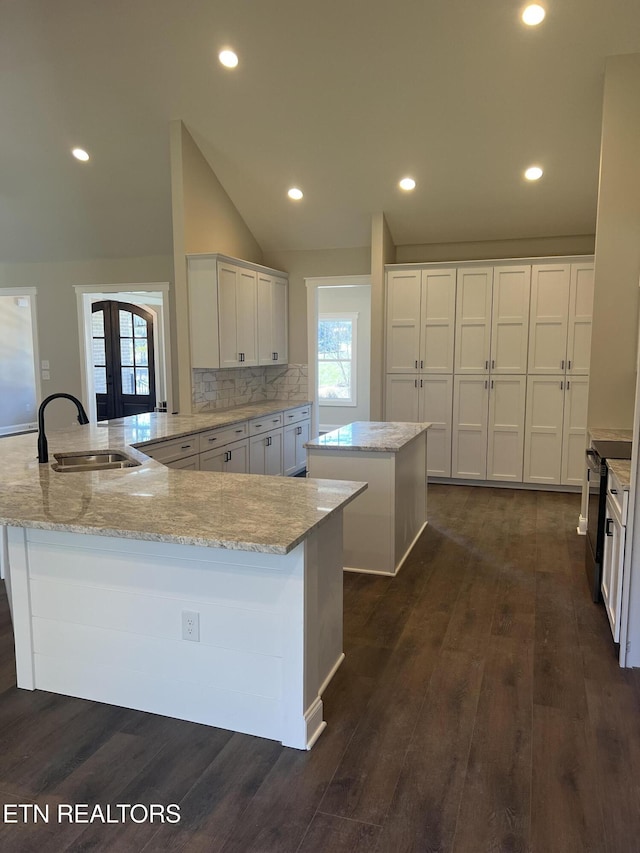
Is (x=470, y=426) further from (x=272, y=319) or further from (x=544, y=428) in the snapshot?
(x=272, y=319)

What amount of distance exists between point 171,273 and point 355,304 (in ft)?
11.1

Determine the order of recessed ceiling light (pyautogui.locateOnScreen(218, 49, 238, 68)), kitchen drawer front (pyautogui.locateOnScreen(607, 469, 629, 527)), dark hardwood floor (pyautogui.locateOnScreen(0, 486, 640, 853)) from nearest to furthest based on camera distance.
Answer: dark hardwood floor (pyautogui.locateOnScreen(0, 486, 640, 853)) < kitchen drawer front (pyautogui.locateOnScreen(607, 469, 629, 527)) < recessed ceiling light (pyautogui.locateOnScreen(218, 49, 238, 68))

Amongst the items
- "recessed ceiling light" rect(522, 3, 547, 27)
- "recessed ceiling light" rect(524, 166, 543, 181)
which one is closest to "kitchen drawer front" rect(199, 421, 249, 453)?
"recessed ceiling light" rect(524, 166, 543, 181)

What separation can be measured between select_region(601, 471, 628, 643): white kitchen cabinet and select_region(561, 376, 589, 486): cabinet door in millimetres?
2879

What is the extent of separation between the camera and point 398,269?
6480 mm

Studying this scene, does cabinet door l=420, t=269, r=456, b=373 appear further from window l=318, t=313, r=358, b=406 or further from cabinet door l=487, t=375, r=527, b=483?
window l=318, t=313, r=358, b=406

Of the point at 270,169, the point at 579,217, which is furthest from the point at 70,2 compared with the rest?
the point at 579,217

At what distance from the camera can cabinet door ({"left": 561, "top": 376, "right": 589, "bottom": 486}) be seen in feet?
19.9

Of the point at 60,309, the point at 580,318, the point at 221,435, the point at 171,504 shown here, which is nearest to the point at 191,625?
the point at 171,504

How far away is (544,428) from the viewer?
20.4ft

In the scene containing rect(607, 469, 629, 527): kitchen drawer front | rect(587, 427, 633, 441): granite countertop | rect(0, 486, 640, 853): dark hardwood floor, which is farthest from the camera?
rect(587, 427, 633, 441): granite countertop

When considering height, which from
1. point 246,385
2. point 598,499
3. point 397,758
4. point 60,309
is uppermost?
point 60,309

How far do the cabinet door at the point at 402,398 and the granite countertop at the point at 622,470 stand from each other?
3.39 metres

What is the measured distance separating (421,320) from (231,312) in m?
2.02
